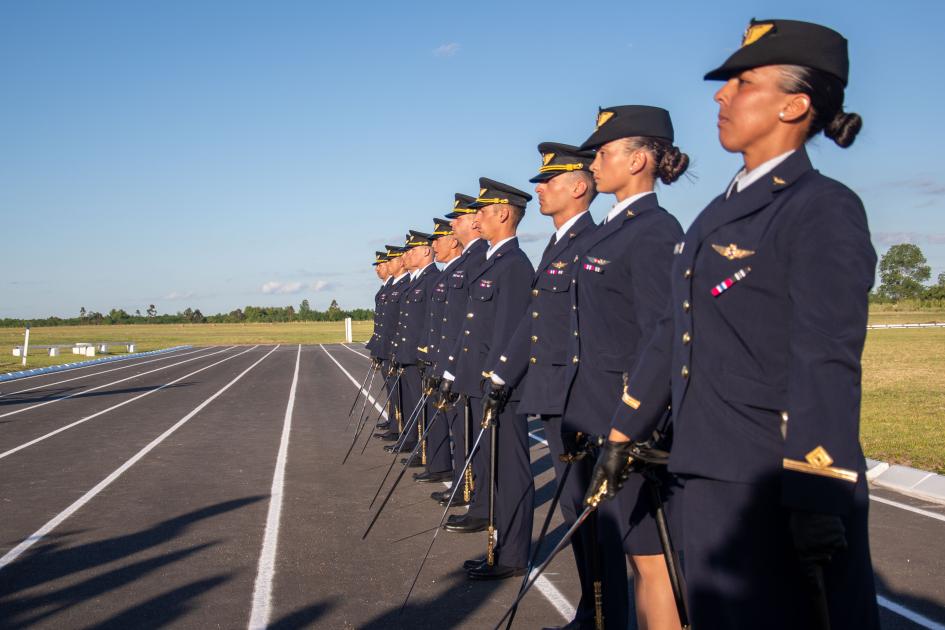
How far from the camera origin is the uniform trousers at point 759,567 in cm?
215

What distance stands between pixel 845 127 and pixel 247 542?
17.2ft

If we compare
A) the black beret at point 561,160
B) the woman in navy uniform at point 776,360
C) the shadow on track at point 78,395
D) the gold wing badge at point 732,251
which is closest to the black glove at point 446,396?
the black beret at point 561,160

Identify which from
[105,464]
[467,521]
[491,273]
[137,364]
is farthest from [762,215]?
[137,364]

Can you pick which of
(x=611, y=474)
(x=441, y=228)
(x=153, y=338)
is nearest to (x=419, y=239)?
(x=441, y=228)

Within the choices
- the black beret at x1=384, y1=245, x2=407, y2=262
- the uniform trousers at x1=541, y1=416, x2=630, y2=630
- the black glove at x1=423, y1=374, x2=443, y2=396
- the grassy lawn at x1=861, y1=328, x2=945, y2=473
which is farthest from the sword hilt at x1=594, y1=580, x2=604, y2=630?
the black beret at x1=384, y1=245, x2=407, y2=262

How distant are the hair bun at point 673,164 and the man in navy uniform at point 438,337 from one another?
13.8 ft

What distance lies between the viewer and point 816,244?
7.20 ft

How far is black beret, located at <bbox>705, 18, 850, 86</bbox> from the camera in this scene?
2375mm

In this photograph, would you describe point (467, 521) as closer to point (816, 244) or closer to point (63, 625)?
point (63, 625)

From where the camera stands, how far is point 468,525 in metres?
6.73

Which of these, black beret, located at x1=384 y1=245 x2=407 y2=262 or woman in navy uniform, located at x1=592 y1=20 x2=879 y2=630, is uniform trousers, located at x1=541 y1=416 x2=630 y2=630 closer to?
woman in navy uniform, located at x1=592 y1=20 x2=879 y2=630

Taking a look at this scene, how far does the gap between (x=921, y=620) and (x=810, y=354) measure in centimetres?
319

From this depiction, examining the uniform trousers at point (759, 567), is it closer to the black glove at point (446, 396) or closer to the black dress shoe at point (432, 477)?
the black glove at point (446, 396)

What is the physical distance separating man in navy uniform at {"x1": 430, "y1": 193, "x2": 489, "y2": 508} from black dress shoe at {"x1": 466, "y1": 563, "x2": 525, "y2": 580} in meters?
1.69
